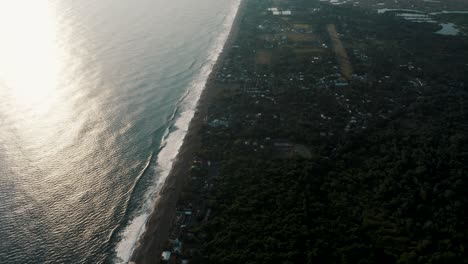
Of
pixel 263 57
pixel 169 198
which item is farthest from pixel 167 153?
pixel 263 57

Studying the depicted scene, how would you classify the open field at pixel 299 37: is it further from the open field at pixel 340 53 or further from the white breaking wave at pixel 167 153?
the white breaking wave at pixel 167 153

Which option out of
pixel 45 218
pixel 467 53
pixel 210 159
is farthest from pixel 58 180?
pixel 467 53

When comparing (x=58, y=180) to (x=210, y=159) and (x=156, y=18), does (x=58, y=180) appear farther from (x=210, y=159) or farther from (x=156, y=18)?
(x=156, y=18)

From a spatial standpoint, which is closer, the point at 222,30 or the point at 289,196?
the point at 289,196

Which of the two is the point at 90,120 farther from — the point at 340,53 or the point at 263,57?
the point at 340,53

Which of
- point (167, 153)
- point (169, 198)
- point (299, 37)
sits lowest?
point (299, 37)

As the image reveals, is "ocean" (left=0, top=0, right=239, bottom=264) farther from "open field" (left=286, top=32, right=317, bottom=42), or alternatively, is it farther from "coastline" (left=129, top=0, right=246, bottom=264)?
"open field" (left=286, top=32, right=317, bottom=42)
